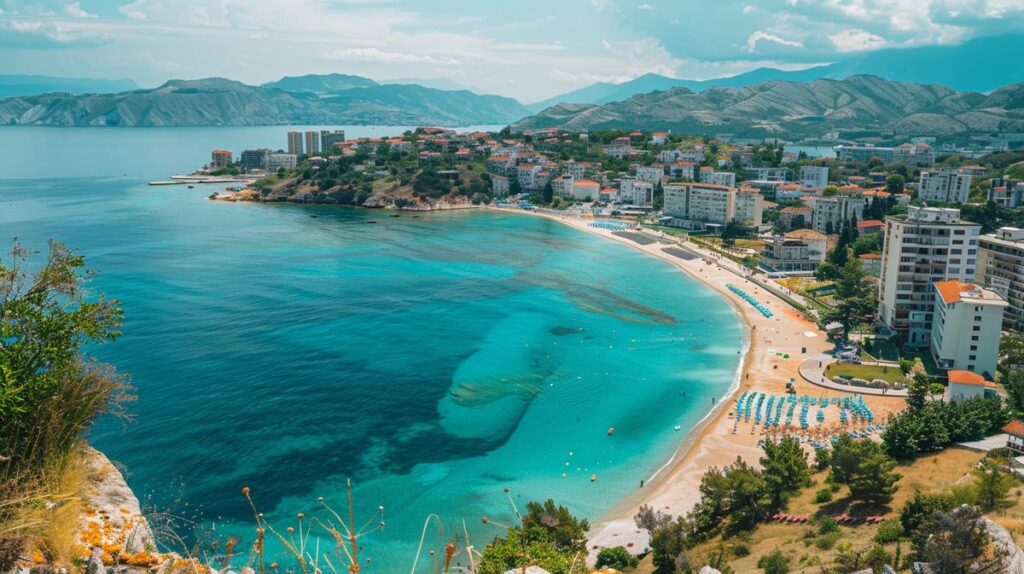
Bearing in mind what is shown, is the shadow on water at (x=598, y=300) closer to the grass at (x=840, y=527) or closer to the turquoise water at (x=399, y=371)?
the turquoise water at (x=399, y=371)

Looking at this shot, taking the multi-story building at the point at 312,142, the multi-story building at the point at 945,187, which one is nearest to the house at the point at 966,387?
the multi-story building at the point at 945,187

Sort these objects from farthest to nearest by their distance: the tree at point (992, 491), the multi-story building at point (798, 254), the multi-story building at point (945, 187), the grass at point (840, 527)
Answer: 1. the multi-story building at point (945, 187)
2. the multi-story building at point (798, 254)
3. the tree at point (992, 491)
4. the grass at point (840, 527)

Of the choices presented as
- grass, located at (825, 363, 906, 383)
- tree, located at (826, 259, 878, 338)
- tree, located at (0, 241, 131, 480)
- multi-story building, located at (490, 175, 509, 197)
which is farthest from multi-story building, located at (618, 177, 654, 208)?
tree, located at (0, 241, 131, 480)

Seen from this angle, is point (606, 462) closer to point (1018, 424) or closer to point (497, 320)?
point (1018, 424)

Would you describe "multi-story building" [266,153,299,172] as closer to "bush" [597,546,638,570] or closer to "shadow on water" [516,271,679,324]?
"shadow on water" [516,271,679,324]

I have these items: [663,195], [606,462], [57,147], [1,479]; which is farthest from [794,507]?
[57,147]

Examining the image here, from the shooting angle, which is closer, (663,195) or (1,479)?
(1,479)
